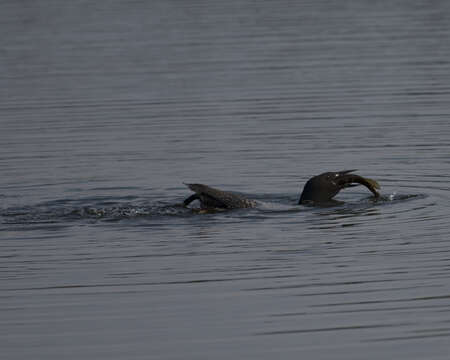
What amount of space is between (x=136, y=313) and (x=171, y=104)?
11725 millimetres

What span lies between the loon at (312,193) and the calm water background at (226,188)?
0.51ft

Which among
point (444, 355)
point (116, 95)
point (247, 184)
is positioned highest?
point (116, 95)

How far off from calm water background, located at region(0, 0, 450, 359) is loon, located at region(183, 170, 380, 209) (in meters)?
0.16

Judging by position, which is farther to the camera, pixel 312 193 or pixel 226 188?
pixel 226 188

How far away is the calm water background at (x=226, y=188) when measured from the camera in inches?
365

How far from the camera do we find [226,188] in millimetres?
15008

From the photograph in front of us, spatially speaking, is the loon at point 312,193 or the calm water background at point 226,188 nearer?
the calm water background at point 226,188

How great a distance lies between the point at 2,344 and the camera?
907 centimetres

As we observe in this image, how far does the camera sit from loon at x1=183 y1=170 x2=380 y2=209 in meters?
13.2

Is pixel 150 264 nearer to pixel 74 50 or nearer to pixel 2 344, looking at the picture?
pixel 2 344

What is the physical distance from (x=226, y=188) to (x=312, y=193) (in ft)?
5.60

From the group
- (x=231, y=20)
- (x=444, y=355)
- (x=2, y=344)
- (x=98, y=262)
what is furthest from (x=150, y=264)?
(x=231, y=20)

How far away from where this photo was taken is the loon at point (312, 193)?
43.4 ft

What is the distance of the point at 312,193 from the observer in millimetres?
13570
